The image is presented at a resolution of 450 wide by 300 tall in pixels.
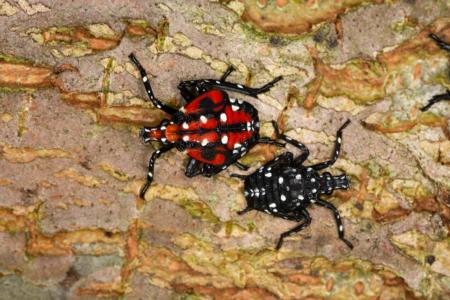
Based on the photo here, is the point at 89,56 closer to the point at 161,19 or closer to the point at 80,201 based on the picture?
the point at 161,19

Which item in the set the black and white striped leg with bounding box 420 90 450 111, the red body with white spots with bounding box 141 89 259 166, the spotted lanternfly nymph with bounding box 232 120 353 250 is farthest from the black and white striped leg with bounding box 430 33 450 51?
the red body with white spots with bounding box 141 89 259 166

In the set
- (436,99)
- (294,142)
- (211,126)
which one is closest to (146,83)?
(211,126)

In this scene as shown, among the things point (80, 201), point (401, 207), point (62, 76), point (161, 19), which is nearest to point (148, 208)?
point (80, 201)

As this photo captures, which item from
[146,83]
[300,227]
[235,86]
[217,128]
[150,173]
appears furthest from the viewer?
[300,227]

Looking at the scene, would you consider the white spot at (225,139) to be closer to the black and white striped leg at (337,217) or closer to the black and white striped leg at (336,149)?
the black and white striped leg at (336,149)

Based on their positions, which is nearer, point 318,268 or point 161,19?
point 161,19

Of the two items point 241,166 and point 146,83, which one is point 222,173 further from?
point 146,83
